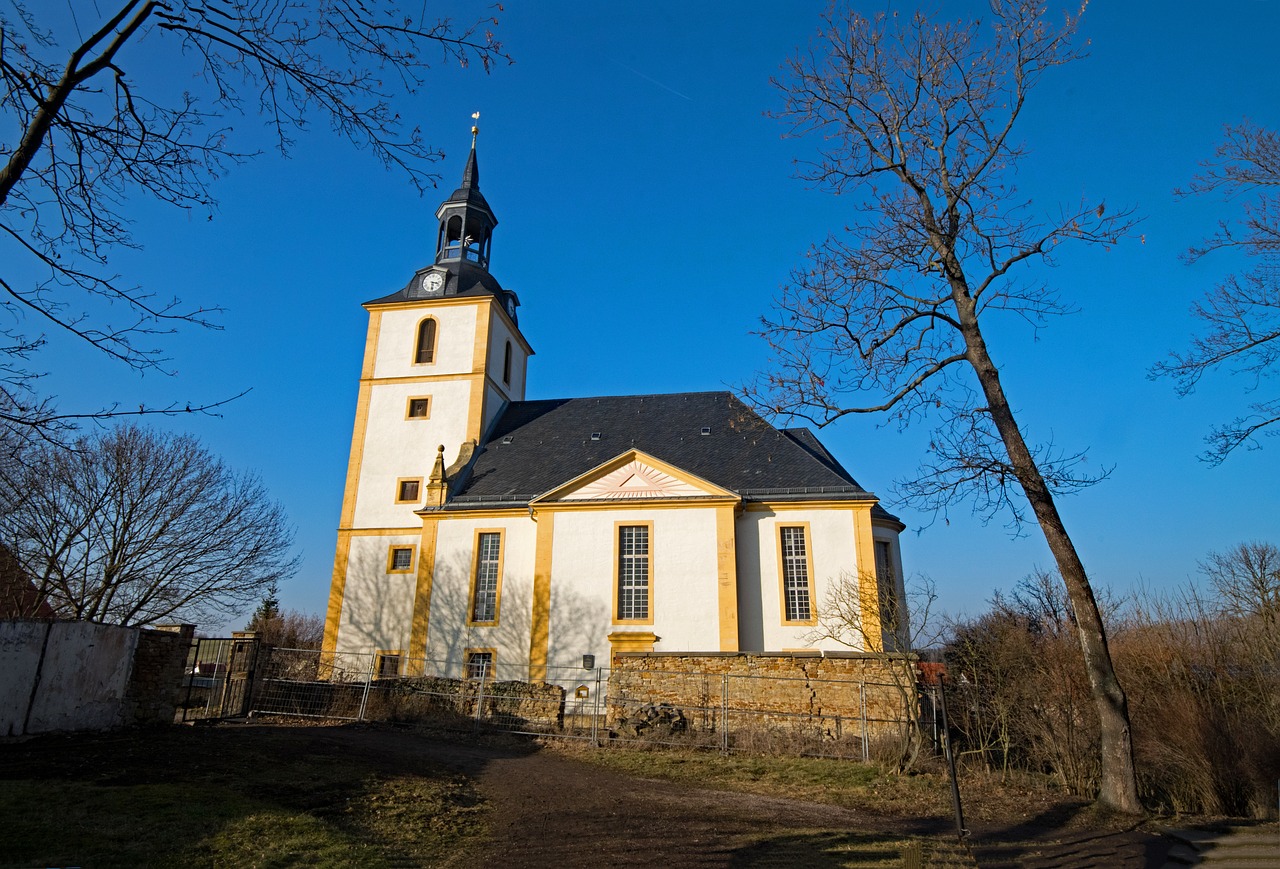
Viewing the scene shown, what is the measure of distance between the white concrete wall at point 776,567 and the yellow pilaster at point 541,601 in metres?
5.59

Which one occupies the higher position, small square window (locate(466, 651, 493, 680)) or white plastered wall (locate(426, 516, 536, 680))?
white plastered wall (locate(426, 516, 536, 680))

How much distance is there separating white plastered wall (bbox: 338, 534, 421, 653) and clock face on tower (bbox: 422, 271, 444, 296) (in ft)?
32.8

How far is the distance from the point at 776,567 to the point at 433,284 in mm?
17687

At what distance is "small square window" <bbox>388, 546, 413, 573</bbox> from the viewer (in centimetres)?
2511

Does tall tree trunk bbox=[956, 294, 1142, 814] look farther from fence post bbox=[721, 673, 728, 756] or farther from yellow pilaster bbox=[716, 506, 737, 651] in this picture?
yellow pilaster bbox=[716, 506, 737, 651]

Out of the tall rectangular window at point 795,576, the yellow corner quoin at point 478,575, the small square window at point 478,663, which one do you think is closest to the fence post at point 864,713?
the tall rectangular window at point 795,576

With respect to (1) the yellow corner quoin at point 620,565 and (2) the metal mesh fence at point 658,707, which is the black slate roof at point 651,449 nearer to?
(1) the yellow corner quoin at point 620,565

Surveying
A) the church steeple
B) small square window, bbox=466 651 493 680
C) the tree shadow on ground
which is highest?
the church steeple

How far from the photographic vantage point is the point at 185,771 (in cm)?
948

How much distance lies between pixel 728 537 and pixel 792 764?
864 cm

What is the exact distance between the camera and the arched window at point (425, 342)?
2902 cm

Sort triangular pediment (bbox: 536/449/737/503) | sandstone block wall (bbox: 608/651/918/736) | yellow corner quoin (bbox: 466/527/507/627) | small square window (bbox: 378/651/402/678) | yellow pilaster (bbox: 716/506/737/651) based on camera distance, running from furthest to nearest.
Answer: small square window (bbox: 378/651/402/678) < yellow corner quoin (bbox: 466/527/507/627) < triangular pediment (bbox: 536/449/737/503) < yellow pilaster (bbox: 716/506/737/651) < sandstone block wall (bbox: 608/651/918/736)

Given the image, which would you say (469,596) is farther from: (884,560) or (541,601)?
A: (884,560)

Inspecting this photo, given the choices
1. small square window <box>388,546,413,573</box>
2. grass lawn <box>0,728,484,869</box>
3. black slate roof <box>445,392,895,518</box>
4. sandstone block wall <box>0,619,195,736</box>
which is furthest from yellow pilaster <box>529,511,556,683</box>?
grass lawn <box>0,728,484,869</box>
